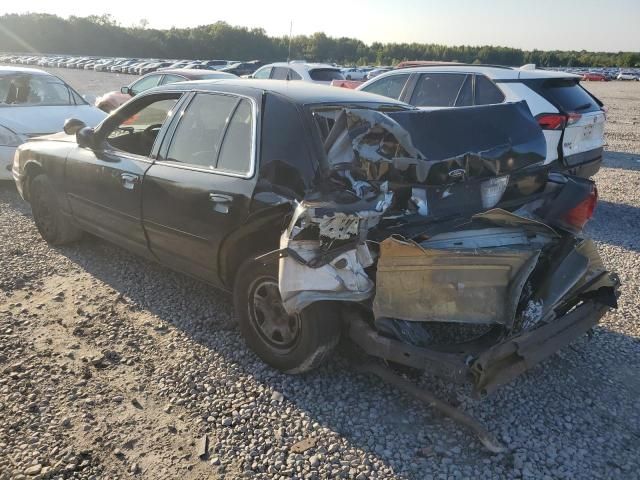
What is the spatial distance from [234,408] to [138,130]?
3.01m

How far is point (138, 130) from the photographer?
5000 mm

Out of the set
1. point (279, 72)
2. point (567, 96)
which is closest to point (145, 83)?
point (279, 72)

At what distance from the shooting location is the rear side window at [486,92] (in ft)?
23.3

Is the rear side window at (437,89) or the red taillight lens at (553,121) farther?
the rear side window at (437,89)

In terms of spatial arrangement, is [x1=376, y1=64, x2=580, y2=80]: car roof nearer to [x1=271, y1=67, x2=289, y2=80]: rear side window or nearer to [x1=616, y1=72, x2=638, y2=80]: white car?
[x1=271, y1=67, x2=289, y2=80]: rear side window

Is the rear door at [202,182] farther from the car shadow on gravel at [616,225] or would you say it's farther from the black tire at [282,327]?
the car shadow on gravel at [616,225]

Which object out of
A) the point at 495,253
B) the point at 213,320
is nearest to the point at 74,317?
the point at 213,320

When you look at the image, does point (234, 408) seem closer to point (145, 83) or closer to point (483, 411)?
point (483, 411)

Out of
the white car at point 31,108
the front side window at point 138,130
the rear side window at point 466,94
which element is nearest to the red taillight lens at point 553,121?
the rear side window at point 466,94

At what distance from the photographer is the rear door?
3465 mm

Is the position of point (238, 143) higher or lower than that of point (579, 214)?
higher

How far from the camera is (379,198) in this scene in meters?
2.91

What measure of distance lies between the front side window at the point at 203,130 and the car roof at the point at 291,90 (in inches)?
3.9

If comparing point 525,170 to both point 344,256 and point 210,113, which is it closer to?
point 344,256
